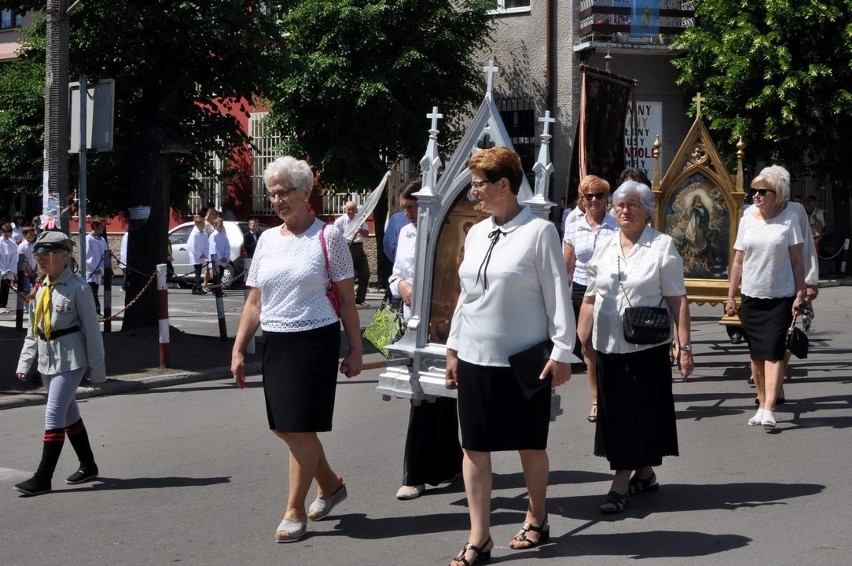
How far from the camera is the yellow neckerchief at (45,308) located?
25.2ft

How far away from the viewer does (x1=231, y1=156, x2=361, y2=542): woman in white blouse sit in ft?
20.3

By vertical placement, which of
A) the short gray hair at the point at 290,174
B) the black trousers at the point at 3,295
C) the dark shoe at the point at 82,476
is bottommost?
the dark shoe at the point at 82,476

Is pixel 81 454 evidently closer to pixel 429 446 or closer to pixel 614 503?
pixel 429 446

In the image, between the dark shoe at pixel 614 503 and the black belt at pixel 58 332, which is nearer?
the dark shoe at pixel 614 503

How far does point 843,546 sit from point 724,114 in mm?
22871

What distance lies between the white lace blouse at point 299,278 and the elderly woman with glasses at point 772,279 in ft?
12.7

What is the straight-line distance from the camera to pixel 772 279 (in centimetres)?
908

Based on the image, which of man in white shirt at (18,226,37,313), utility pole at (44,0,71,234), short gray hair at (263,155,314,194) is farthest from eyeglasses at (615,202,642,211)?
man in white shirt at (18,226,37,313)

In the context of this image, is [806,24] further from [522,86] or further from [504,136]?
[504,136]

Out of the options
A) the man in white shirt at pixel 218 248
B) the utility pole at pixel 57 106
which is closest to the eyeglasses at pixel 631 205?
the utility pole at pixel 57 106

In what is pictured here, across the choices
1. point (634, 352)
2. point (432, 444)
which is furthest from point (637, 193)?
point (432, 444)

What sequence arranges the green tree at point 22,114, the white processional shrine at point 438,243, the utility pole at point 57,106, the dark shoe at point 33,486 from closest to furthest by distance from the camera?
the white processional shrine at point 438,243 → the dark shoe at point 33,486 → the utility pole at point 57,106 → the green tree at point 22,114

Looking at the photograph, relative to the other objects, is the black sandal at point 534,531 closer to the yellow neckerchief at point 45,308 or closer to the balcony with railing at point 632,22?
the yellow neckerchief at point 45,308

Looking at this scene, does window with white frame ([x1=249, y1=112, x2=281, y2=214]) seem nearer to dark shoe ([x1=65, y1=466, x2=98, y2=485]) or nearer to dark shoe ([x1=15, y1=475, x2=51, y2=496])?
dark shoe ([x1=65, y1=466, x2=98, y2=485])
